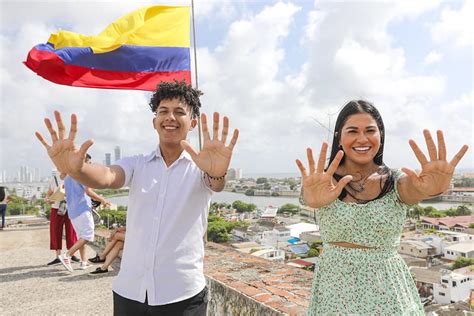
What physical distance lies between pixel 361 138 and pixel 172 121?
0.88 metres

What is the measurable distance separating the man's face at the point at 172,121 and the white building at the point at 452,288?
3.52 meters

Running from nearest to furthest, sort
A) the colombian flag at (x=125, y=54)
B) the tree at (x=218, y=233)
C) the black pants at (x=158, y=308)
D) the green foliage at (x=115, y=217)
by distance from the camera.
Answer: the black pants at (x=158, y=308)
the colombian flag at (x=125, y=54)
the green foliage at (x=115, y=217)
the tree at (x=218, y=233)

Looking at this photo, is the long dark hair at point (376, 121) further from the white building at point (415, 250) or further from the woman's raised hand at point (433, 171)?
the white building at point (415, 250)

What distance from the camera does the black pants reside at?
1.56 metres

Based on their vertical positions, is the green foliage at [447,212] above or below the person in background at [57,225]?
below

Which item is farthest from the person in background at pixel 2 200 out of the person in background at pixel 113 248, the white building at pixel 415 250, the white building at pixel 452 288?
the white building at pixel 415 250

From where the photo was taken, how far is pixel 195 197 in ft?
5.54

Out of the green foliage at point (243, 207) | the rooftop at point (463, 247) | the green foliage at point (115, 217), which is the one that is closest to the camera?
the green foliage at point (115, 217)

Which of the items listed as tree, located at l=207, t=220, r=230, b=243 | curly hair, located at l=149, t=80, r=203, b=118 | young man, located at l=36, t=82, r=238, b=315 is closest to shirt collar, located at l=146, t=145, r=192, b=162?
young man, located at l=36, t=82, r=238, b=315

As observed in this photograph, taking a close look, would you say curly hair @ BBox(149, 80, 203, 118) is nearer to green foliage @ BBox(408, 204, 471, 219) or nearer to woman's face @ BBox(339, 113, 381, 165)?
woman's face @ BBox(339, 113, 381, 165)

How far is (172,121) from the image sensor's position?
178cm

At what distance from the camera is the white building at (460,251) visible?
8.80 meters

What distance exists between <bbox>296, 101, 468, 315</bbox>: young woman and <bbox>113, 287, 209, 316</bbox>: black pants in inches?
20.2

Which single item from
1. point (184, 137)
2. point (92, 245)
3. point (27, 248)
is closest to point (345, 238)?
point (184, 137)
